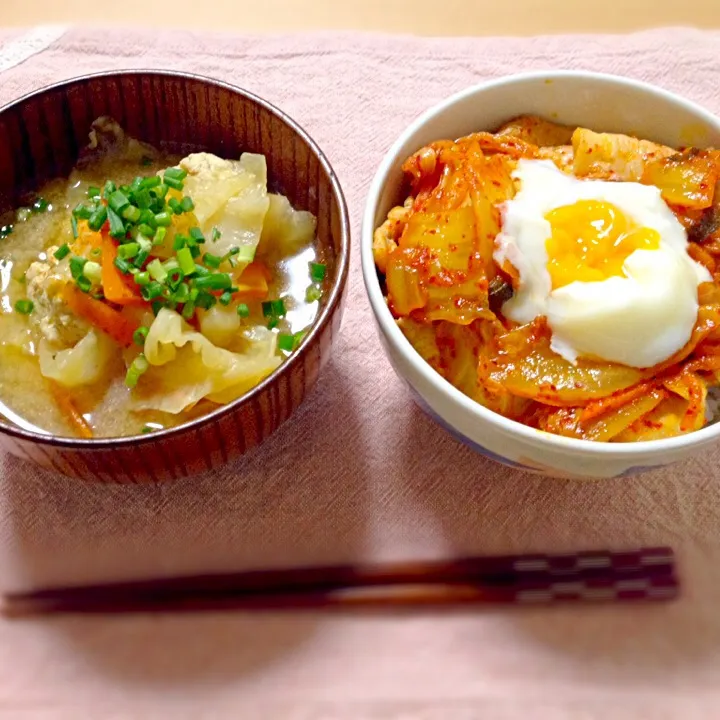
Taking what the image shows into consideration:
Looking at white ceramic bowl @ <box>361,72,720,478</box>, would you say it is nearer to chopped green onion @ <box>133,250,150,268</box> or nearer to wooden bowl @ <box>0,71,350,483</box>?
wooden bowl @ <box>0,71,350,483</box>

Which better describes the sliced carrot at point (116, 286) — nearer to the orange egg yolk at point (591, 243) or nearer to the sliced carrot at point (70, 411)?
the sliced carrot at point (70, 411)

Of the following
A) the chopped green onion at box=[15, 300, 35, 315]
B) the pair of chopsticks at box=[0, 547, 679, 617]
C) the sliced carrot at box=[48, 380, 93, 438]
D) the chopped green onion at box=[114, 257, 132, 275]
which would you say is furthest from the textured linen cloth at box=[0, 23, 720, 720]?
the chopped green onion at box=[114, 257, 132, 275]

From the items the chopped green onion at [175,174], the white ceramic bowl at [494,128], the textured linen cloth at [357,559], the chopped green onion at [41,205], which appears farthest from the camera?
the chopped green onion at [41,205]

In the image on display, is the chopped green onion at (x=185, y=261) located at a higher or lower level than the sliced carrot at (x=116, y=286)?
higher

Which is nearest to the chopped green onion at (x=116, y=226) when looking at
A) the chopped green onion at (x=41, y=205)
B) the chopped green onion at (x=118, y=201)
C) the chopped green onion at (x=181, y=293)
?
the chopped green onion at (x=118, y=201)

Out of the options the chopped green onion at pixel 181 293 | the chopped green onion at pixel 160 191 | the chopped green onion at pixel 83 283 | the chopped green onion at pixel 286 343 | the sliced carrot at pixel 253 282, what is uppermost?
the chopped green onion at pixel 160 191

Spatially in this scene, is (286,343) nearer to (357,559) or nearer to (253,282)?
(253,282)
